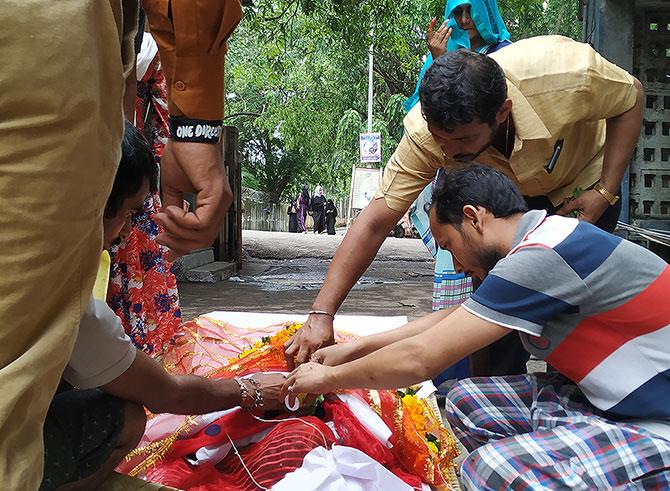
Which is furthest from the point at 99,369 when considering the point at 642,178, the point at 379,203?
the point at 642,178

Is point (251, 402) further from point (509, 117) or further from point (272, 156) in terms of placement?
point (272, 156)

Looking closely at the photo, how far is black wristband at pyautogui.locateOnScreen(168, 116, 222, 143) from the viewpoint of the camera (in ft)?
5.76

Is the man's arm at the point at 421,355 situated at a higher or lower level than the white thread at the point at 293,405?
higher

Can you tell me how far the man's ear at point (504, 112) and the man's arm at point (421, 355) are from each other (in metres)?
0.93

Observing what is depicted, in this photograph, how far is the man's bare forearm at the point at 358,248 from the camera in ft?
8.96

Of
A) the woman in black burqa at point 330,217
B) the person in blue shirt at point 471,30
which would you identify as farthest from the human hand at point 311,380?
the woman in black burqa at point 330,217

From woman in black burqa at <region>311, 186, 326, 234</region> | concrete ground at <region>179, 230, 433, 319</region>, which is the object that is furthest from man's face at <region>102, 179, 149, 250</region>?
woman in black burqa at <region>311, 186, 326, 234</region>

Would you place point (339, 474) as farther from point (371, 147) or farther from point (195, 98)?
point (371, 147)

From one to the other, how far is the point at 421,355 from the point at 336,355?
1.80 ft

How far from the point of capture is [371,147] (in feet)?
50.3

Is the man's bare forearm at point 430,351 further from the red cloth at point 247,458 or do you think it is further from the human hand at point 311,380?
the red cloth at point 247,458

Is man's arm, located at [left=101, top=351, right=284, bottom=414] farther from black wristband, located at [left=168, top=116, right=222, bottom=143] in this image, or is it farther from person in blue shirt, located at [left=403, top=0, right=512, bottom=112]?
person in blue shirt, located at [left=403, top=0, right=512, bottom=112]

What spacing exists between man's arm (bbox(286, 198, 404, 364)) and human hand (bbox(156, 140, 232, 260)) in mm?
812

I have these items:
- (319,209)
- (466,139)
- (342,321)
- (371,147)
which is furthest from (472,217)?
(319,209)
